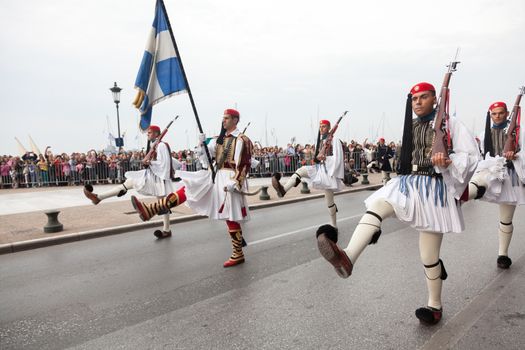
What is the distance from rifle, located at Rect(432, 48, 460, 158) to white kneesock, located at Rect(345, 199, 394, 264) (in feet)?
2.04

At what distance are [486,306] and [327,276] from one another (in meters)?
1.78

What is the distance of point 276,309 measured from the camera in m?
4.14

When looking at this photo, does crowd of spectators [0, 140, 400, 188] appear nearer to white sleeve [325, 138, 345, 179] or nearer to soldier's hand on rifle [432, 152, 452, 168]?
white sleeve [325, 138, 345, 179]

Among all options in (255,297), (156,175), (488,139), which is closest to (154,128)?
(156,175)

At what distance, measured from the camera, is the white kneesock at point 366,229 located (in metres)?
3.10

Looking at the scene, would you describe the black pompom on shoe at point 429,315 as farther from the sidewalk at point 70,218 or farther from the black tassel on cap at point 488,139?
the sidewalk at point 70,218

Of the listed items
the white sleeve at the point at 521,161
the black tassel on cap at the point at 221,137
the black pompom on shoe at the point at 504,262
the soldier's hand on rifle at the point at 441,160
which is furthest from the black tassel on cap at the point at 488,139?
the black tassel on cap at the point at 221,137

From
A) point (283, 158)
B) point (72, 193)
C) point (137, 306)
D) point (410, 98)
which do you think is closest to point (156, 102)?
point (137, 306)

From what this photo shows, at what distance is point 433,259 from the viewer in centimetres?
362

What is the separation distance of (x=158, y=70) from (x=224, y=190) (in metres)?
2.18

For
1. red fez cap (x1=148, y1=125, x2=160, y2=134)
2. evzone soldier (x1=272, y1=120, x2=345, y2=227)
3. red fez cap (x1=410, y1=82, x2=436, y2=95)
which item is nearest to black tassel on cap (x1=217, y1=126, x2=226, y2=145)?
evzone soldier (x1=272, y1=120, x2=345, y2=227)

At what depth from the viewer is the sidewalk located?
313 inches

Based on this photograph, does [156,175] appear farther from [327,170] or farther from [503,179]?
[503,179]

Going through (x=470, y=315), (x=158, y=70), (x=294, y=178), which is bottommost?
(x=470, y=315)
